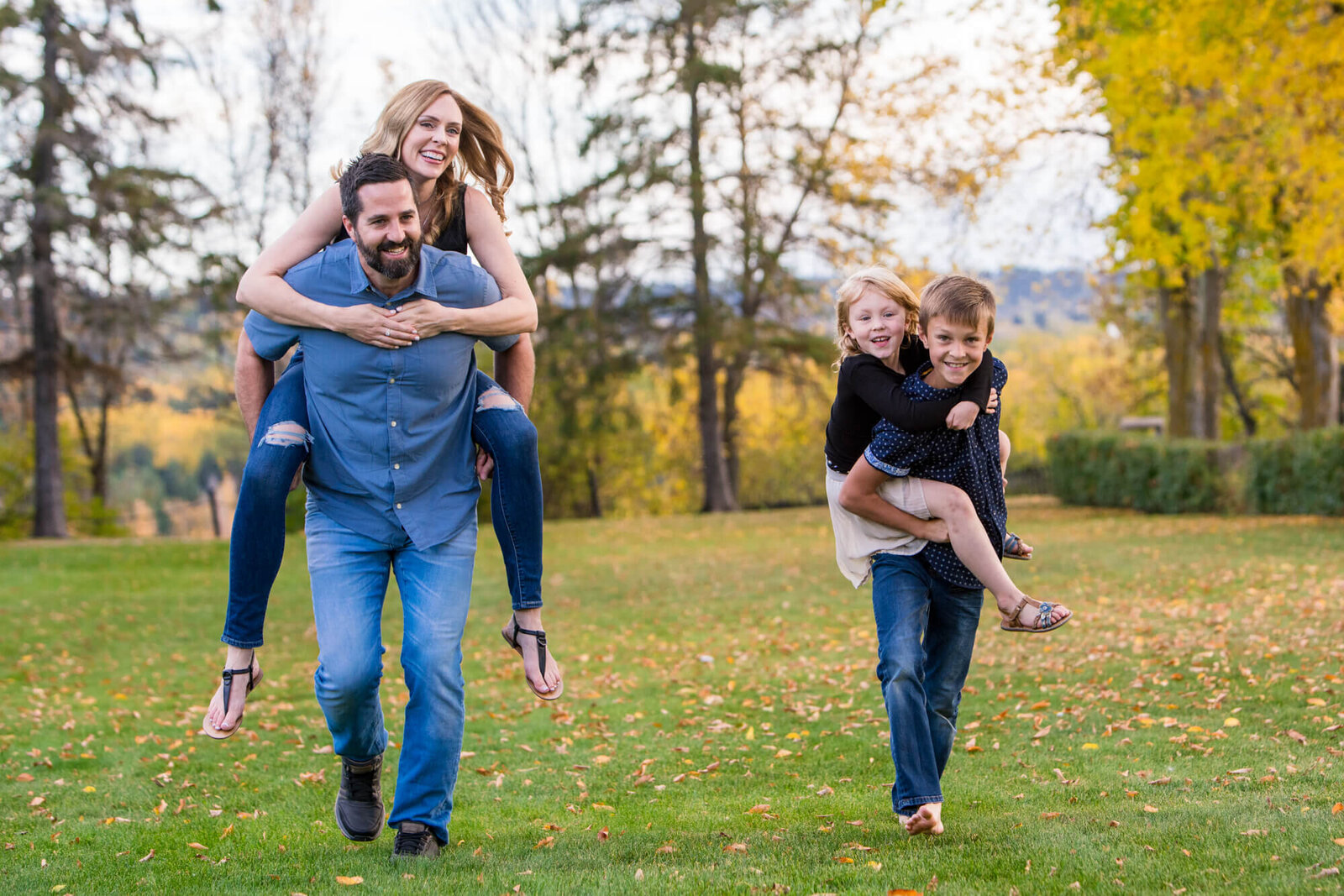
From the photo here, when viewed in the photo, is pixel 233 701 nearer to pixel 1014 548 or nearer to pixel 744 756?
pixel 1014 548

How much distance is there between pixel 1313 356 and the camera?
23953 millimetres

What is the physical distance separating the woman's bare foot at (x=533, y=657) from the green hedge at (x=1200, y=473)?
17.4 m

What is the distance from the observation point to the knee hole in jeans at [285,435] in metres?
3.94

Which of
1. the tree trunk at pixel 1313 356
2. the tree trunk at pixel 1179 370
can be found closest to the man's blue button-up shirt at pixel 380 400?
the tree trunk at pixel 1313 356

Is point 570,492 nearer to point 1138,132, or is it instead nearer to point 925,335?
point 1138,132

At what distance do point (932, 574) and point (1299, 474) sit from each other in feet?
58.5

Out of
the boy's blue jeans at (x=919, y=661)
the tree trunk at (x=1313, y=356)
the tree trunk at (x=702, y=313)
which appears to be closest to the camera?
the boy's blue jeans at (x=919, y=661)

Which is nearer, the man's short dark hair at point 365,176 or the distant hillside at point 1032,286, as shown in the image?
the man's short dark hair at point 365,176

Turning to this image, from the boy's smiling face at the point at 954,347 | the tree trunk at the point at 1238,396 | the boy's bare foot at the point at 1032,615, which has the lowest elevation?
the boy's bare foot at the point at 1032,615

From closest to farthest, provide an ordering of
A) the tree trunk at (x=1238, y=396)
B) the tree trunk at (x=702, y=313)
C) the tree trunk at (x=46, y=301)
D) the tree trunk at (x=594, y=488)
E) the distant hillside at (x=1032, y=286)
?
the distant hillside at (x=1032, y=286) < the tree trunk at (x=46, y=301) < the tree trunk at (x=702, y=313) < the tree trunk at (x=594, y=488) < the tree trunk at (x=1238, y=396)

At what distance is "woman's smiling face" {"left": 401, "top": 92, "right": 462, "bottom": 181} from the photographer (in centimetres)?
412

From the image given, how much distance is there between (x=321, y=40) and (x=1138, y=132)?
22872 millimetres

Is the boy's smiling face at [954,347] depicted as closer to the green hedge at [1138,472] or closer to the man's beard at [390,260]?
the man's beard at [390,260]

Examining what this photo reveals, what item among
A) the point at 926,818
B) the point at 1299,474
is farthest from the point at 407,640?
the point at 1299,474
